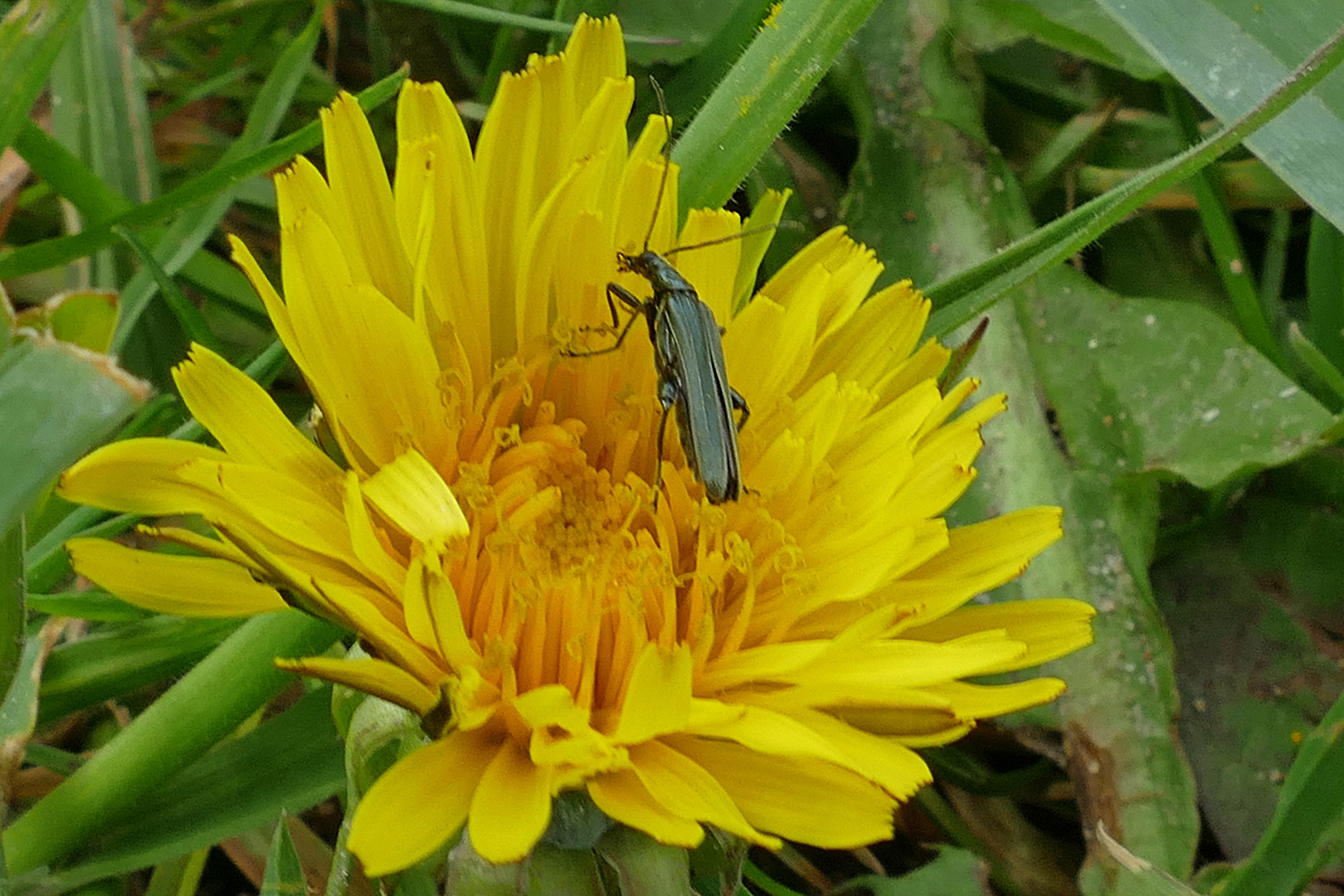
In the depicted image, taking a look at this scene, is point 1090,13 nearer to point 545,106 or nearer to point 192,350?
point 545,106

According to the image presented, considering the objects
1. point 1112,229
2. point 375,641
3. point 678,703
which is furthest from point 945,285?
point 1112,229

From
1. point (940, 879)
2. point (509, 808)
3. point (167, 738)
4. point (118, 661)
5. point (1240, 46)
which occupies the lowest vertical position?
point (118, 661)

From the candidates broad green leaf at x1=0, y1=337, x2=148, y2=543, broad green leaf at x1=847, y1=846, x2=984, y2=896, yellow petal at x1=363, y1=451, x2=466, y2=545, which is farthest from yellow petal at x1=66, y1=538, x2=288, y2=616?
broad green leaf at x1=847, y1=846, x2=984, y2=896

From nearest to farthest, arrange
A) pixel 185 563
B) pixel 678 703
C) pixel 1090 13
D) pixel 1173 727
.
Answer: pixel 678 703
pixel 185 563
pixel 1173 727
pixel 1090 13

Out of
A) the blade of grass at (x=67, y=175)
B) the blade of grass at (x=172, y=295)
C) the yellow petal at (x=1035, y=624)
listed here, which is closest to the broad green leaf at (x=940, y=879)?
the yellow petal at (x=1035, y=624)

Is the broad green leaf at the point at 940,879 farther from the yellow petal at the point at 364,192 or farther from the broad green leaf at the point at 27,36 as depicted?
the broad green leaf at the point at 27,36

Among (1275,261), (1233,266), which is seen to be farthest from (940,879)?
(1275,261)

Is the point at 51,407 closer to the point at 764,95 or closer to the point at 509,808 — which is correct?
the point at 509,808

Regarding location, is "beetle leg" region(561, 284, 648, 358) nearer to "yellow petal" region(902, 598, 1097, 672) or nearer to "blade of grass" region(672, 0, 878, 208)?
"blade of grass" region(672, 0, 878, 208)
